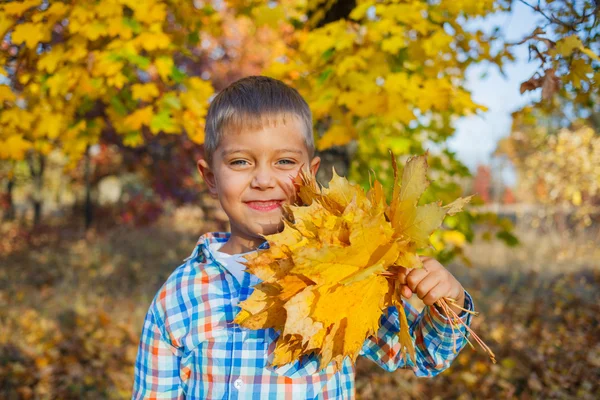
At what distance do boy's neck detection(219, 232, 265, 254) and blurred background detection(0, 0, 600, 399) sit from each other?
3.46 feet

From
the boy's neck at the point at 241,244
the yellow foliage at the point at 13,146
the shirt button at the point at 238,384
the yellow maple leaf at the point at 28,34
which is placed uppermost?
the yellow maple leaf at the point at 28,34

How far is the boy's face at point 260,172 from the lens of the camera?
1415mm

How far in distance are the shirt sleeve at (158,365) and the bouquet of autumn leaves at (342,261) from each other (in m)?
0.45

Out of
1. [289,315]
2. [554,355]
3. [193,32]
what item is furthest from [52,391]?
[554,355]

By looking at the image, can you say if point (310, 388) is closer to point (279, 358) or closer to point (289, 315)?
point (279, 358)

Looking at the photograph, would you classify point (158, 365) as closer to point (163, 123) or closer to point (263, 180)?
point (263, 180)

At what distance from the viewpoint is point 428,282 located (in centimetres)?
114

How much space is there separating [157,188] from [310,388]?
19.5ft

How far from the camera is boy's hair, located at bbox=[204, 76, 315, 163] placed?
144 centimetres

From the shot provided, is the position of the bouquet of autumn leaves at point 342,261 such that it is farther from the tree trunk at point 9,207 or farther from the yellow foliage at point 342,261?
the tree trunk at point 9,207

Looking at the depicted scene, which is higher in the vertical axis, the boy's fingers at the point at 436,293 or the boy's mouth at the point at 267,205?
the boy's mouth at the point at 267,205

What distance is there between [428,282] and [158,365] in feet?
2.89

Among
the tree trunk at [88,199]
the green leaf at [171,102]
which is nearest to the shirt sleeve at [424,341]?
Result: the green leaf at [171,102]

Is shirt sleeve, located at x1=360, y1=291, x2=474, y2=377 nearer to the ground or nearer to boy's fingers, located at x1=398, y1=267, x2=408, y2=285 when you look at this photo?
boy's fingers, located at x1=398, y1=267, x2=408, y2=285
